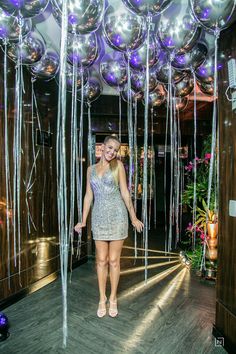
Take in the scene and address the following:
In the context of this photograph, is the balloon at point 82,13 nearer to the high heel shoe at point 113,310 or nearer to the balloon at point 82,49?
the balloon at point 82,49

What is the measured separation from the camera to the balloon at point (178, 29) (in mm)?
1521

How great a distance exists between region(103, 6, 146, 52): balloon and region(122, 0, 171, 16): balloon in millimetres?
198

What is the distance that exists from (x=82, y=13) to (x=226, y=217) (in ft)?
4.78

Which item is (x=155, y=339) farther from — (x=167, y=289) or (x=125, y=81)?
(x=125, y=81)

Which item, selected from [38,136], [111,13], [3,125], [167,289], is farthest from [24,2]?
[167,289]

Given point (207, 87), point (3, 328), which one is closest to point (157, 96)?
point (207, 87)

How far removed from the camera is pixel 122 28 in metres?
1.49

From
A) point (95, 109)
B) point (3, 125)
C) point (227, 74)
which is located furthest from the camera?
point (95, 109)

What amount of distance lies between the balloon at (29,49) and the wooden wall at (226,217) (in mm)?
1241

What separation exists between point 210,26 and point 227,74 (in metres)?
0.32

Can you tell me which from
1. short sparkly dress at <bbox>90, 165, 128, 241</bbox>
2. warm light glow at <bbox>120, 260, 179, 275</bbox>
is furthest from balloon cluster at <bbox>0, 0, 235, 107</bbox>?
warm light glow at <bbox>120, 260, 179, 275</bbox>

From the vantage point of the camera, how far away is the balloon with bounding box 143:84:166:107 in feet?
8.23

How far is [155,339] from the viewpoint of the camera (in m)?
1.58

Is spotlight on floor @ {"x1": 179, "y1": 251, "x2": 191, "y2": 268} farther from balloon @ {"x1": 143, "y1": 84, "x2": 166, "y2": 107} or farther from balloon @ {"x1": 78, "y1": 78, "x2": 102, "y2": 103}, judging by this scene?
balloon @ {"x1": 78, "y1": 78, "x2": 102, "y2": 103}
